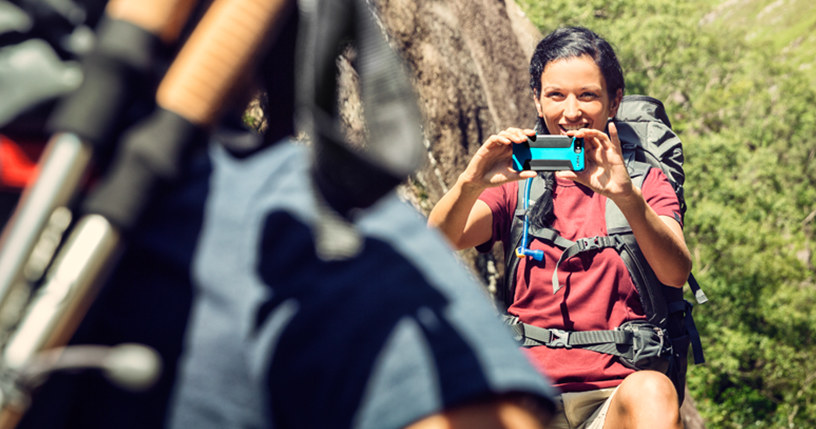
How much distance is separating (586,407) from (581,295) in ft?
1.32

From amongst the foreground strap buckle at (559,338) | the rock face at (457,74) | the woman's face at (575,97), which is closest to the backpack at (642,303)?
the foreground strap buckle at (559,338)

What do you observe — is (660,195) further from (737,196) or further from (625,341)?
(737,196)

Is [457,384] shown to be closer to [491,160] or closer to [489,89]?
[491,160]

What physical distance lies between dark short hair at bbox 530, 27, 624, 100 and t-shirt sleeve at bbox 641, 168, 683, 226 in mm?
413

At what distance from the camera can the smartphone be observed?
2561mm

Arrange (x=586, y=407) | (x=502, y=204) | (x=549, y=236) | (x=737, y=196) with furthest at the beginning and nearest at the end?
(x=737, y=196) → (x=502, y=204) → (x=549, y=236) → (x=586, y=407)

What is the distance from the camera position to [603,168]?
8.18 ft

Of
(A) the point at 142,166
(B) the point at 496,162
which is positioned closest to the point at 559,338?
(B) the point at 496,162

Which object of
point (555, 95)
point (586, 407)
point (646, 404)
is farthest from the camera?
point (555, 95)

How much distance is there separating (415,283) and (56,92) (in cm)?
36

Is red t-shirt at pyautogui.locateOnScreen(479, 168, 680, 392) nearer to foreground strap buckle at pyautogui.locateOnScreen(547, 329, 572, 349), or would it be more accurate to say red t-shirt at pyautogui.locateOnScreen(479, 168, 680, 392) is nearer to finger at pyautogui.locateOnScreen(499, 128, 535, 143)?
foreground strap buckle at pyautogui.locateOnScreen(547, 329, 572, 349)

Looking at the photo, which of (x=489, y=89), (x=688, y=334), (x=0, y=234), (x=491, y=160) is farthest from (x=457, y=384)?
(x=489, y=89)

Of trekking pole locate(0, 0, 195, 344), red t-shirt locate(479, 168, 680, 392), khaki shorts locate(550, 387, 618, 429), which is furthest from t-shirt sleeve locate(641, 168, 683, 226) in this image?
trekking pole locate(0, 0, 195, 344)

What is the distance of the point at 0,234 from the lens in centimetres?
60
